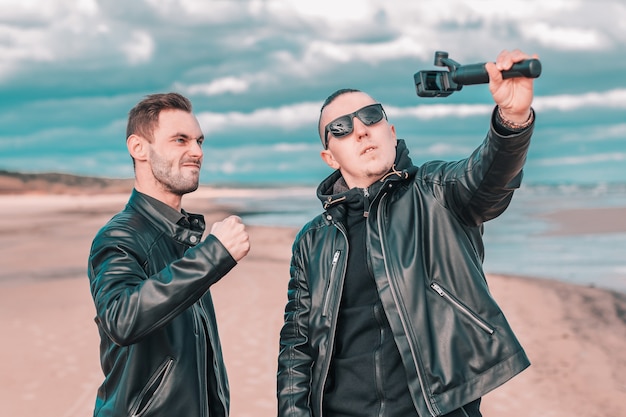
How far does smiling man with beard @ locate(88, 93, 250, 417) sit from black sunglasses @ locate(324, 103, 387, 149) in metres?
0.68

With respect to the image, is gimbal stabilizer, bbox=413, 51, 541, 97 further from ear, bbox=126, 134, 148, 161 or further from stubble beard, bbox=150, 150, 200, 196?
ear, bbox=126, 134, 148, 161

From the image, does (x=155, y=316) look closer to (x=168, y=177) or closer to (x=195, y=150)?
(x=168, y=177)

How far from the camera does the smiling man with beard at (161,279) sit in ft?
10.00

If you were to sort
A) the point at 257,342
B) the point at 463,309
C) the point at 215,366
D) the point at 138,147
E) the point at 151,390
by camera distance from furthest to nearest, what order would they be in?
the point at 257,342 → the point at 138,147 → the point at 215,366 → the point at 463,309 → the point at 151,390

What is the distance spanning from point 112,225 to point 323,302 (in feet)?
3.51

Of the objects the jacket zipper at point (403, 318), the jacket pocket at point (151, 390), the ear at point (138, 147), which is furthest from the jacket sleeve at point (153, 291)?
the jacket zipper at point (403, 318)

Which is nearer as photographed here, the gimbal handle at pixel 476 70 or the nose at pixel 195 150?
the gimbal handle at pixel 476 70

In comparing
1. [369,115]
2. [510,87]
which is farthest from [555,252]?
[510,87]

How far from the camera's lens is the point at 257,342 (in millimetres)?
9969

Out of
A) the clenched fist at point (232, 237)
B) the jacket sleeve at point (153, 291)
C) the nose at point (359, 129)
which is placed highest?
the nose at point (359, 129)

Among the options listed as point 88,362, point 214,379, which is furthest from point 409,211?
point 88,362

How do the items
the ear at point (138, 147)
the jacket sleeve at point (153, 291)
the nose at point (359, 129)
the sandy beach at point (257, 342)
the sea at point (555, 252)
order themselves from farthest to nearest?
the sea at point (555, 252), the sandy beach at point (257, 342), the nose at point (359, 129), the ear at point (138, 147), the jacket sleeve at point (153, 291)

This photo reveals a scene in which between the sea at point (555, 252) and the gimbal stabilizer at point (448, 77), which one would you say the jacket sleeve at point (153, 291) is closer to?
the gimbal stabilizer at point (448, 77)

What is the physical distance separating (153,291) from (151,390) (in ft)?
1.88
